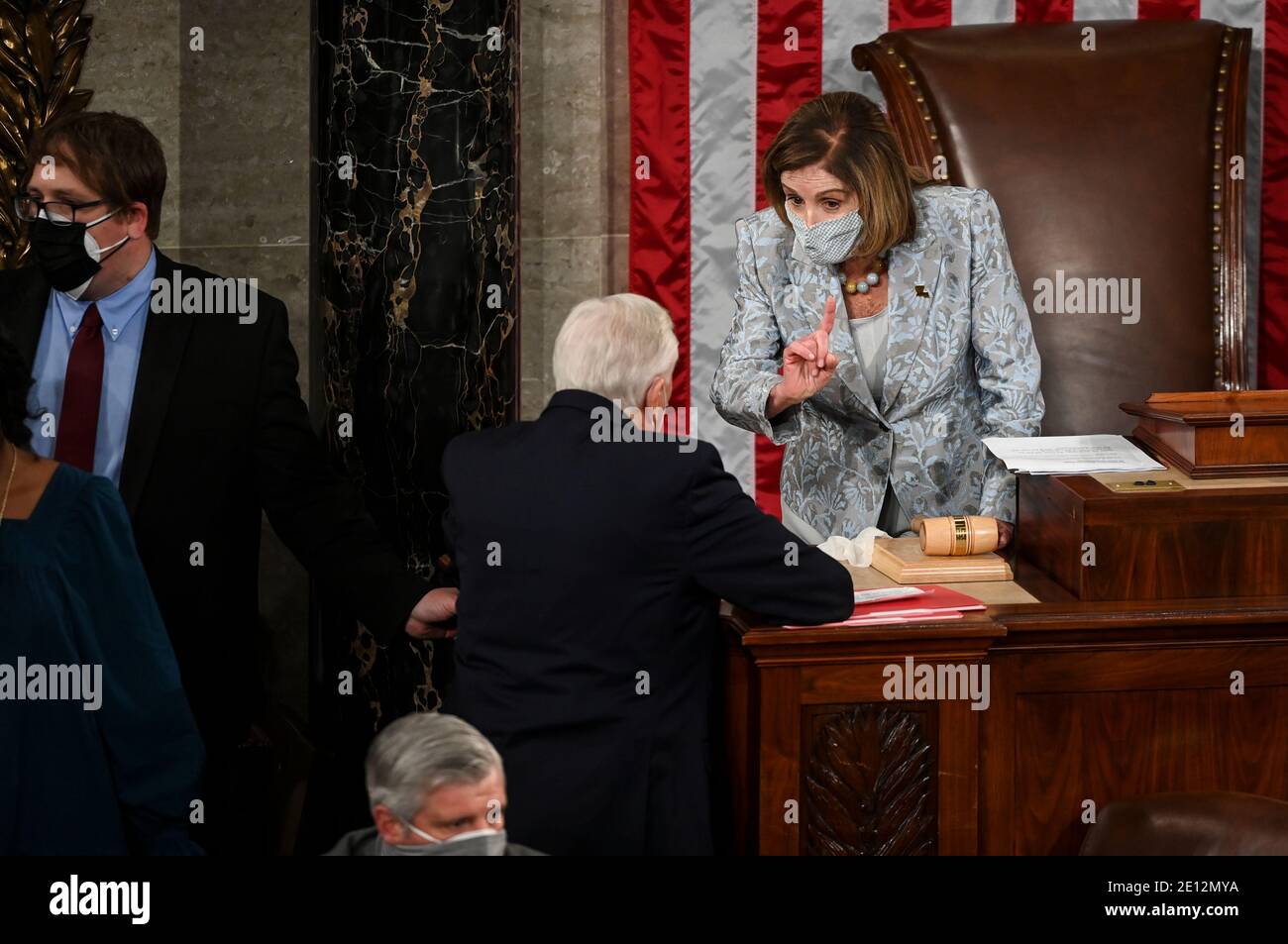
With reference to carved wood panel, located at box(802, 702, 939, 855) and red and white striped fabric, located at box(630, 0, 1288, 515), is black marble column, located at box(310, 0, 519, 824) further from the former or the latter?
carved wood panel, located at box(802, 702, 939, 855)

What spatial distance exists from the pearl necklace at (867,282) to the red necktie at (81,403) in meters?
1.76

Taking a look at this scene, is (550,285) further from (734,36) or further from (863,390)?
(863,390)

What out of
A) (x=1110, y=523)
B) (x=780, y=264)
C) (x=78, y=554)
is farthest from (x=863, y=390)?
(x=78, y=554)

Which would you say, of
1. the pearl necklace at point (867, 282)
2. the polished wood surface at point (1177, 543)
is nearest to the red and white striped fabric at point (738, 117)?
the pearl necklace at point (867, 282)

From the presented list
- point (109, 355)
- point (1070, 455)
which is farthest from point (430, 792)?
point (1070, 455)

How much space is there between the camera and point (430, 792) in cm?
182

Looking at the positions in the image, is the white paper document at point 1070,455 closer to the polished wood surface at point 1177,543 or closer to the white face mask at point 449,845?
the polished wood surface at point 1177,543

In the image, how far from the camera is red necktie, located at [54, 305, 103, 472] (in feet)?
10.4

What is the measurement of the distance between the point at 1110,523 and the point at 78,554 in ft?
6.27

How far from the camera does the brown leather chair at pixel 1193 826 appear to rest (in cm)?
239

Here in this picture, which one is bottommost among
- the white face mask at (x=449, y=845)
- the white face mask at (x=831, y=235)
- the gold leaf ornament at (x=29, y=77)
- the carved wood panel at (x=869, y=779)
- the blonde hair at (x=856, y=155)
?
the carved wood panel at (x=869, y=779)

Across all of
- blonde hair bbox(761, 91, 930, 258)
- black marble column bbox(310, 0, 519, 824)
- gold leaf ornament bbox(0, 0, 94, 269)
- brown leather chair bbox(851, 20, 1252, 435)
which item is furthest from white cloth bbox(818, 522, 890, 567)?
gold leaf ornament bbox(0, 0, 94, 269)

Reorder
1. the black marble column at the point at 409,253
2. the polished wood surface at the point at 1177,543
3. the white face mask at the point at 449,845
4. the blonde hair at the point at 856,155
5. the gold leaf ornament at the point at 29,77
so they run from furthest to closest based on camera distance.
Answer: the gold leaf ornament at the point at 29,77, the black marble column at the point at 409,253, the blonde hair at the point at 856,155, the polished wood surface at the point at 1177,543, the white face mask at the point at 449,845

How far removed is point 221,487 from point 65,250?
0.58m
